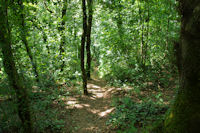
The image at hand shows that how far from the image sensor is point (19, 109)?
3.61 meters

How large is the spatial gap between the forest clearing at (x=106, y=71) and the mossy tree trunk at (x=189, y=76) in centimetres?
2

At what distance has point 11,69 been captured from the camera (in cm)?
350

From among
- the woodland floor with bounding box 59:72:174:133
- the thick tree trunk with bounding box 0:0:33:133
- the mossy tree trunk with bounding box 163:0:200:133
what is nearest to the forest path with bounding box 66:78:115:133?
the woodland floor with bounding box 59:72:174:133

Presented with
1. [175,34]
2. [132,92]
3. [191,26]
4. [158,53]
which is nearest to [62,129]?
[132,92]

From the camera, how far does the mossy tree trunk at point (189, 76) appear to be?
2.56 meters

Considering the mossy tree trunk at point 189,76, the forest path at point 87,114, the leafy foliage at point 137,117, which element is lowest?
the forest path at point 87,114

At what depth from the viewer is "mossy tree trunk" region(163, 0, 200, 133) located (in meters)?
2.56

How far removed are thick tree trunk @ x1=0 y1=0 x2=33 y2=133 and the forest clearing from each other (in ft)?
0.07

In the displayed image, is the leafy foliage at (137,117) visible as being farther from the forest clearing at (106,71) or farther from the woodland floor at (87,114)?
the woodland floor at (87,114)

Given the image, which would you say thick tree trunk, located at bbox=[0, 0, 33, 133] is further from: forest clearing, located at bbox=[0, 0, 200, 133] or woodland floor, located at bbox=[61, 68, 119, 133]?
woodland floor, located at bbox=[61, 68, 119, 133]

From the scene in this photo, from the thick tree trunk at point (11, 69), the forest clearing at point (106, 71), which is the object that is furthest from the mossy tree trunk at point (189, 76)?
the thick tree trunk at point (11, 69)

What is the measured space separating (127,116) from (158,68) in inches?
201

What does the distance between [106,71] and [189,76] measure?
31.5 feet

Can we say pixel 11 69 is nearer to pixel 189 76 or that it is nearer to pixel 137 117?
pixel 189 76
